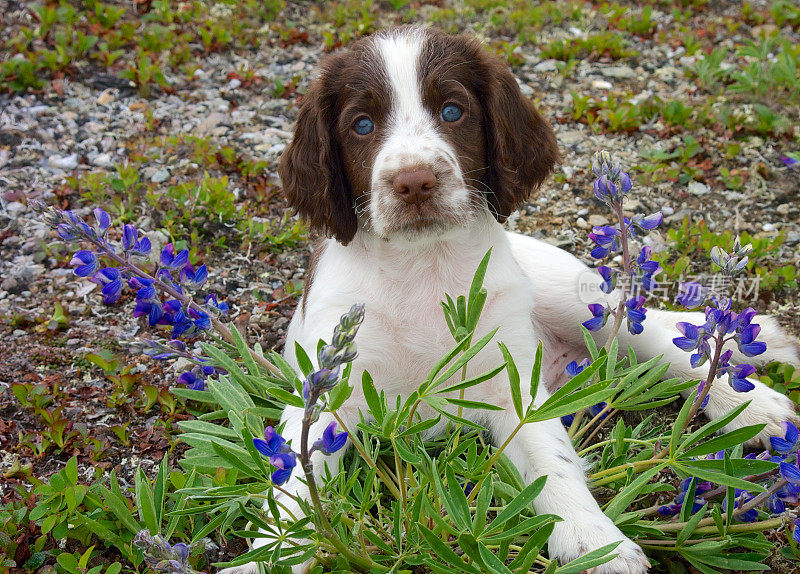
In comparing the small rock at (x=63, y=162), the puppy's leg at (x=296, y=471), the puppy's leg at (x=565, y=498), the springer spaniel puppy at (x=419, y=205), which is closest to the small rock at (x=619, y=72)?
the springer spaniel puppy at (x=419, y=205)

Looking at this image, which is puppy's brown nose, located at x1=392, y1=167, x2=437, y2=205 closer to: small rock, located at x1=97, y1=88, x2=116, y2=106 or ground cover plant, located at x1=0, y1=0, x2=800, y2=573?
ground cover plant, located at x1=0, y1=0, x2=800, y2=573

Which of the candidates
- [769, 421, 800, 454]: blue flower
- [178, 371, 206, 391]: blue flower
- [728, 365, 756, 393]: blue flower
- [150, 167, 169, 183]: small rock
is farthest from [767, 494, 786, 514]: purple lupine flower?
[150, 167, 169, 183]: small rock

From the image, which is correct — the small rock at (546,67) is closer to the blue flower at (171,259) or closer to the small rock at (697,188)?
the small rock at (697,188)

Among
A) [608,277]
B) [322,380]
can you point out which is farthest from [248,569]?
[608,277]

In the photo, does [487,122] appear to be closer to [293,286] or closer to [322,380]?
[293,286]

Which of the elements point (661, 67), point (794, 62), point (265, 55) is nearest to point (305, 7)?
point (265, 55)

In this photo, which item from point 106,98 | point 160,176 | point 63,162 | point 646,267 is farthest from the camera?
point 106,98
